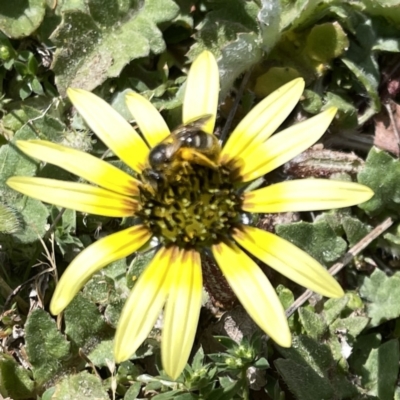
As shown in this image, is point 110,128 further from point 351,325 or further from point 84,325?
point 351,325

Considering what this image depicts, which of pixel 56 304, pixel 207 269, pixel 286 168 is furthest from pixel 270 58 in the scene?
pixel 56 304

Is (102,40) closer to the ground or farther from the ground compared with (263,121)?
farther from the ground

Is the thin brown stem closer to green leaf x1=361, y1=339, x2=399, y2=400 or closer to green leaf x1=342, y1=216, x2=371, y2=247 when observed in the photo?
green leaf x1=342, y1=216, x2=371, y2=247

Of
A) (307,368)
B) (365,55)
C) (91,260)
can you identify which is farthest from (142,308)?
(365,55)

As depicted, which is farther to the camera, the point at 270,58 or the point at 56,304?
the point at 270,58

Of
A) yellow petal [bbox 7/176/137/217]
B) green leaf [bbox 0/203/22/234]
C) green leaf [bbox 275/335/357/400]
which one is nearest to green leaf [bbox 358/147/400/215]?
green leaf [bbox 275/335/357/400]

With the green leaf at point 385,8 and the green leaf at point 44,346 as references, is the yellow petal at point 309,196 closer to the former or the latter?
the green leaf at point 44,346

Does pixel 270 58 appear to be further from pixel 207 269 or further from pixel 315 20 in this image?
pixel 207 269
